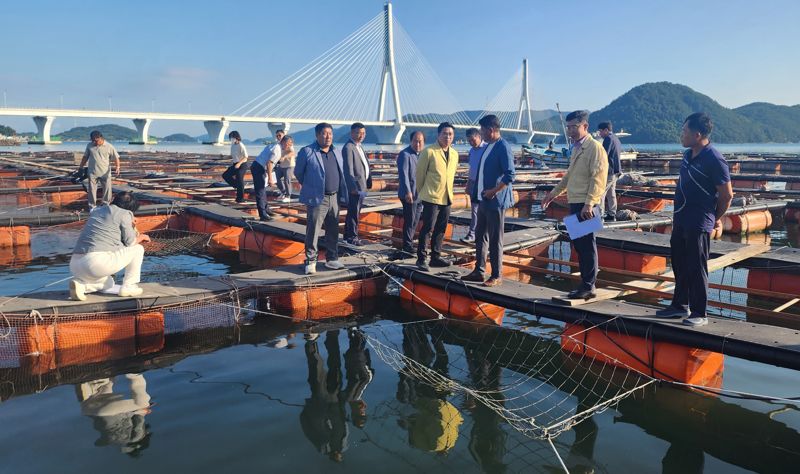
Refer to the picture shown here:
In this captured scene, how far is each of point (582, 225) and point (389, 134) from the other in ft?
285

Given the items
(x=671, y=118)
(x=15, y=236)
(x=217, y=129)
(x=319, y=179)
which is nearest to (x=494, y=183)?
(x=319, y=179)

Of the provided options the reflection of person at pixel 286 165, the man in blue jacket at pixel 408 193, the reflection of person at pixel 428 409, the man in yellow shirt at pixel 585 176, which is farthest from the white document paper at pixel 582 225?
the reflection of person at pixel 286 165

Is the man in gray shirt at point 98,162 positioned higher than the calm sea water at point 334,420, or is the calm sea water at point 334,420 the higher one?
the man in gray shirt at point 98,162

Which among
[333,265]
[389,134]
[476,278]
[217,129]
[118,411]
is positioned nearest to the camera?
[118,411]

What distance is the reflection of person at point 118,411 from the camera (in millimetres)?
3830

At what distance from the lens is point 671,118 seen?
141m

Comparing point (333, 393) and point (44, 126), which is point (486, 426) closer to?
point (333, 393)

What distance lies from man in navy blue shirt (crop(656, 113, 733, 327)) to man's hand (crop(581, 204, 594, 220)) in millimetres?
690

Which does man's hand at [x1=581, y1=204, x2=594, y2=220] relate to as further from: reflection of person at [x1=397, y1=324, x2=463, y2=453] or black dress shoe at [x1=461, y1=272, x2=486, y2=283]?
reflection of person at [x1=397, y1=324, x2=463, y2=453]

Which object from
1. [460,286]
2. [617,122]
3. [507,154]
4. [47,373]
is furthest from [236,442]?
[617,122]

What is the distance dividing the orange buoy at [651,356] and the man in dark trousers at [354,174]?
13.8 ft

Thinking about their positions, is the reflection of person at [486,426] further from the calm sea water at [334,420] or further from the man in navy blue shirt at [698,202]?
the man in navy blue shirt at [698,202]

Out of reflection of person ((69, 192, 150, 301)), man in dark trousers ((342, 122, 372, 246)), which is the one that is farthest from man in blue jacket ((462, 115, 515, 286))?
reflection of person ((69, 192, 150, 301))

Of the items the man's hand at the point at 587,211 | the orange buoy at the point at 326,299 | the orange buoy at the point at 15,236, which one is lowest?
the orange buoy at the point at 326,299
